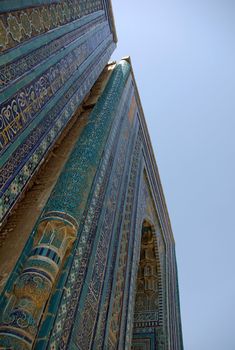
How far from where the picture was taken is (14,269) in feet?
5.94

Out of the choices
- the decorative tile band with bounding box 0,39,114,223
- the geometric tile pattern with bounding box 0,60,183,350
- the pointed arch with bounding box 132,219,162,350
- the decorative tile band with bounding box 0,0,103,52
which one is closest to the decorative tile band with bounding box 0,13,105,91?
the decorative tile band with bounding box 0,0,103,52

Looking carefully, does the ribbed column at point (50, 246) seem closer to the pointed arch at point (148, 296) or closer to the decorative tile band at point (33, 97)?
the decorative tile band at point (33, 97)

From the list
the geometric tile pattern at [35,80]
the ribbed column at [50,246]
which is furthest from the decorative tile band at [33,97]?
the ribbed column at [50,246]

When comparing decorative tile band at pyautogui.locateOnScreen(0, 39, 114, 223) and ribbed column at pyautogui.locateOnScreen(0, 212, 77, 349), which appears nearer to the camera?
ribbed column at pyautogui.locateOnScreen(0, 212, 77, 349)

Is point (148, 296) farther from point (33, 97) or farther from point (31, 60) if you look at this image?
point (31, 60)

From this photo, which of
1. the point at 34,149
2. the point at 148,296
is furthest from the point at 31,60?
the point at 148,296

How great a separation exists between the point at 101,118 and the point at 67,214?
156cm

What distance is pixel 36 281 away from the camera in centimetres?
162

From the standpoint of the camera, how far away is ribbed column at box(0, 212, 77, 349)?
143cm

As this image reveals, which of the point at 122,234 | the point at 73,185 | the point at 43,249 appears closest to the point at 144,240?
the point at 122,234

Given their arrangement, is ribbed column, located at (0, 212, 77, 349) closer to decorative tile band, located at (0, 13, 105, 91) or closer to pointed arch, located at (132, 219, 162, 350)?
decorative tile band, located at (0, 13, 105, 91)

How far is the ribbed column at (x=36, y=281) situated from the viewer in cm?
143

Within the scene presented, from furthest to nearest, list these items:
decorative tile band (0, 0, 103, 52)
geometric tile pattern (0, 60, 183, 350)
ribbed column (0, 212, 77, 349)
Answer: decorative tile band (0, 0, 103, 52) → geometric tile pattern (0, 60, 183, 350) → ribbed column (0, 212, 77, 349)

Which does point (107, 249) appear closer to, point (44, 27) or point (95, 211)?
point (95, 211)
